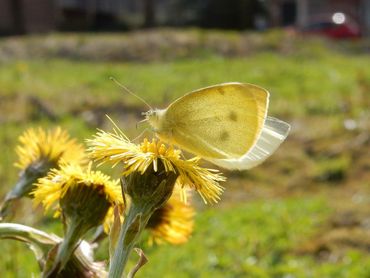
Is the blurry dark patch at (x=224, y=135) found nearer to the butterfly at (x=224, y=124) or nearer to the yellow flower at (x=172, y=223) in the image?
the butterfly at (x=224, y=124)

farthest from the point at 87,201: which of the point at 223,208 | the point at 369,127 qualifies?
the point at 369,127

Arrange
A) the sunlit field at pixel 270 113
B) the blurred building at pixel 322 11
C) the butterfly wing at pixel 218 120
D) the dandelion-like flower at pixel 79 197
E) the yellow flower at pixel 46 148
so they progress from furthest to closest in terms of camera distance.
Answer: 1. the blurred building at pixel 322 11
2. the sunlit field at pixel 270 113
3. the yellow flower at pixel 46 148
4. the butterfly wing at pixel 218 120
5. the dandelion-like flower at pixel 79 197

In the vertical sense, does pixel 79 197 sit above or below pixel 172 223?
above

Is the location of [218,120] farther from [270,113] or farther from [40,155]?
[270,113]

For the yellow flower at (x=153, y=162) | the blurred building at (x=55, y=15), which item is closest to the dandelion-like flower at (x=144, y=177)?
the yellow flower at (x=153, y=162)

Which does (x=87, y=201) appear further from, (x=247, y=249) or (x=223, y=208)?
(x=223, y=208)

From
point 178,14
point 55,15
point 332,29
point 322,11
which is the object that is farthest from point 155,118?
point 322,11

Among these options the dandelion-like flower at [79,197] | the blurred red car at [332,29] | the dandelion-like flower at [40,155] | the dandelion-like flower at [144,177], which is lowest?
the blurred red car at [332,29]

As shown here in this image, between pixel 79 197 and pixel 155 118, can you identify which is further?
pixel 155 118
